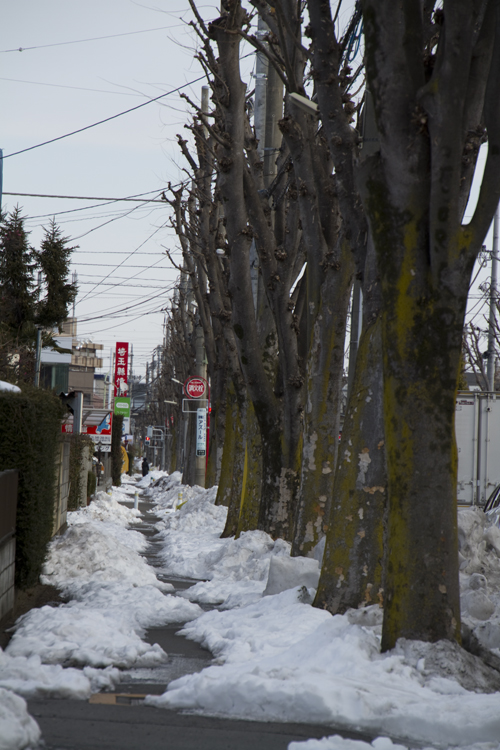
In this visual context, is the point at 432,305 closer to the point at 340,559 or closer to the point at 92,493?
the point at 340,559

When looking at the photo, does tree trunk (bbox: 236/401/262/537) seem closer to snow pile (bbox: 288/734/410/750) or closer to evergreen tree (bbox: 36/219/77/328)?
snow pile (bbox: 288/734/410/750)

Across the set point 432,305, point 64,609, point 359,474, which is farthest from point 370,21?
point 64,609

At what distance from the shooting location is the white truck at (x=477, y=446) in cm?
1795

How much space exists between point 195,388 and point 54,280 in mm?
6451

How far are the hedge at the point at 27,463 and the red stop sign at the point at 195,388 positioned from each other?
1800cm

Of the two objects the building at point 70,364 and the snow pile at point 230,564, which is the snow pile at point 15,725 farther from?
the building at point 70,364

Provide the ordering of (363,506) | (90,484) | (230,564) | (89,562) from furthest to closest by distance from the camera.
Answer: (90,484)
(230,564)
(89,562)
(363,506)

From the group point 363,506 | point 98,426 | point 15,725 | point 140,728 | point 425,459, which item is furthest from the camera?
point 98,426

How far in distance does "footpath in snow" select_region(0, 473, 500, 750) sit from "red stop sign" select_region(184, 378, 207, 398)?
17097 mm

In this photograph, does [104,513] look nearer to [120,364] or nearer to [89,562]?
[89,562]

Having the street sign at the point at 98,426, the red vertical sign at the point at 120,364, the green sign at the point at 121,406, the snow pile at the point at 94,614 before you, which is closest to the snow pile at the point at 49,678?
the snow pile at the point at 94,614

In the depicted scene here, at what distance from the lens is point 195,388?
2738cm

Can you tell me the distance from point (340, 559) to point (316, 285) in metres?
4.01

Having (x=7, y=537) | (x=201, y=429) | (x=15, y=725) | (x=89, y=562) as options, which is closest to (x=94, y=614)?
(x=7, y=537)
